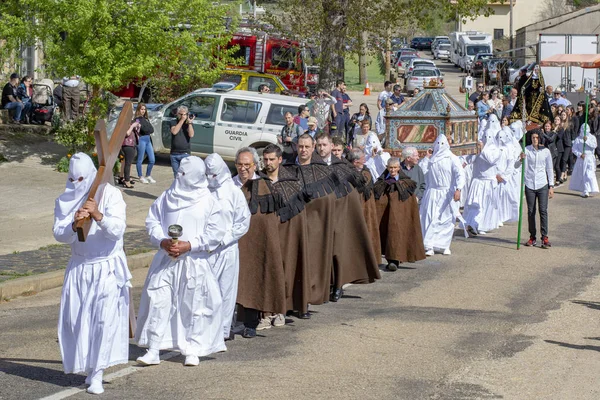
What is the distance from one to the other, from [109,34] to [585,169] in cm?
1020

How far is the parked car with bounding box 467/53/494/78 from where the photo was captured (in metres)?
56.9

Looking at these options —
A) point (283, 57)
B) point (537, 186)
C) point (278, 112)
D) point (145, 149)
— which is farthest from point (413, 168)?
point (283, 57)

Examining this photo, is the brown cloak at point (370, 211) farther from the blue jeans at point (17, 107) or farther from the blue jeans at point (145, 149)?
the blue jeans at point (17, 107)

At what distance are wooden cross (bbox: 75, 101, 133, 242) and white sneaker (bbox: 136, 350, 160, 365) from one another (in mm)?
1362

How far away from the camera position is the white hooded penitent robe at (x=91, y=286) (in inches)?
337

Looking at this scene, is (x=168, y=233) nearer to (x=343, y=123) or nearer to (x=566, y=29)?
Result: (x=343, y=123)

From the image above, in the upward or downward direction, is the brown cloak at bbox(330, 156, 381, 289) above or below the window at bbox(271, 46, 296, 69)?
below

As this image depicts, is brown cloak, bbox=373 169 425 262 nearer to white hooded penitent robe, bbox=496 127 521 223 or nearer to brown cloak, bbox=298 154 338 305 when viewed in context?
brown cloak, bbox=298 154 338 305

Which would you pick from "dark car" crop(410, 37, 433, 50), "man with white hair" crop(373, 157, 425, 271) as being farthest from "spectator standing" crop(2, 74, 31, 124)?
"dark car" crop(410, 37, 433, 50)

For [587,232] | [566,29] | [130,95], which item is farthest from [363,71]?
[587,232]

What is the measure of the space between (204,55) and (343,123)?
5101 millimetres

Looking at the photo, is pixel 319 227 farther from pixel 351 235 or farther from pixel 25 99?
pixel 25 99

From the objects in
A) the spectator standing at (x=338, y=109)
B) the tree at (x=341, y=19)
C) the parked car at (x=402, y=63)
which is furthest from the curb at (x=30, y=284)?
the parked car at (x=402, y=63)

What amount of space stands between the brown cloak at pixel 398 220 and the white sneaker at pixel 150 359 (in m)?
5.67
